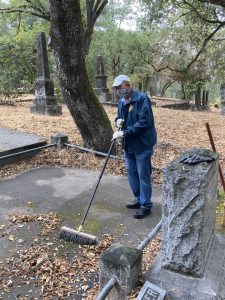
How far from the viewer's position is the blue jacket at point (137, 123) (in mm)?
4492

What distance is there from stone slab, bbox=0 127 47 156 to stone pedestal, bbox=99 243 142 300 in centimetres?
470

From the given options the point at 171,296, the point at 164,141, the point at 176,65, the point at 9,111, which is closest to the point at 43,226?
the point at 171,296

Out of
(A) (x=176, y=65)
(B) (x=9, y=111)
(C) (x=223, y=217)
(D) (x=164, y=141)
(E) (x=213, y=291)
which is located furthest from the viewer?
(A) (x=176, y=65)

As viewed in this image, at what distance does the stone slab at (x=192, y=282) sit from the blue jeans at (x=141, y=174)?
1.65 m

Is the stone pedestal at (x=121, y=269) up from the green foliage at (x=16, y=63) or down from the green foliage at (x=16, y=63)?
down

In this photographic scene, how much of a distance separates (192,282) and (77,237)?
66.2 inches

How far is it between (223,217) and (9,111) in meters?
9.91

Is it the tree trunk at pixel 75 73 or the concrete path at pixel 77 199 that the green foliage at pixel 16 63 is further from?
the concrete path at pixel 77 199

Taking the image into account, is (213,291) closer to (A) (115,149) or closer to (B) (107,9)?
(A) (115,149)

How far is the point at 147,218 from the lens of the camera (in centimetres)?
483

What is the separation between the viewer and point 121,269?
2.93 meters

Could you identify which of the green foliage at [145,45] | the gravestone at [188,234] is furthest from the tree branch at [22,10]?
the gravestone at [188,234]

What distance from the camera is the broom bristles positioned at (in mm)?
4125

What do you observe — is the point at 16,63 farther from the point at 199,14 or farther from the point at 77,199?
the point at 77,199
